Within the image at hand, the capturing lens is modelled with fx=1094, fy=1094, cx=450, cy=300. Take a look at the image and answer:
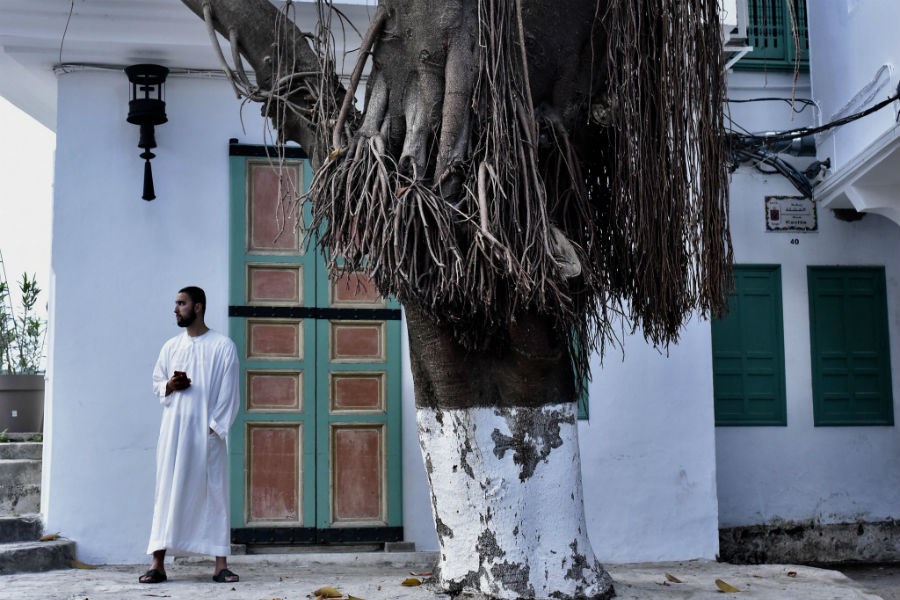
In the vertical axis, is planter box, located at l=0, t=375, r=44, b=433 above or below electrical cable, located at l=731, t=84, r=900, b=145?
below

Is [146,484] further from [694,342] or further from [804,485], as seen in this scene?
[804,485]

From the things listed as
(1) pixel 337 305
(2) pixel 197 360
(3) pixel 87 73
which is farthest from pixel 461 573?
(3) pixel 87 73

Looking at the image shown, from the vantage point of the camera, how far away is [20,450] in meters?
7.50

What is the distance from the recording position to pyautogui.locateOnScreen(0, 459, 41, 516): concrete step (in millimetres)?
7199

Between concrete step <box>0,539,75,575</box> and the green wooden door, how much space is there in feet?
3.39

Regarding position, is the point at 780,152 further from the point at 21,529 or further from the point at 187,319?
the point at 21,529

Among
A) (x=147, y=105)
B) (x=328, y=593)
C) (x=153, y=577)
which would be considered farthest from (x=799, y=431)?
(x=147, y=105)

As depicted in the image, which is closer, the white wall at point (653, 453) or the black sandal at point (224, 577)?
the black sandal at point (224, 577)

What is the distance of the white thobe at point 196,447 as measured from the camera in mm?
5891

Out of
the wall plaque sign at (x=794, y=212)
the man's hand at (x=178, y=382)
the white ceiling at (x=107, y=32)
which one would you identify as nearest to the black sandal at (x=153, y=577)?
the man's hand at (x=178, y=382)

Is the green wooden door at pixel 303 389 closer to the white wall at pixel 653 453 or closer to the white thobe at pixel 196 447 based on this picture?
the white thobe at pixel 196 447

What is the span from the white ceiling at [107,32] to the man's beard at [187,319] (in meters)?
1.88

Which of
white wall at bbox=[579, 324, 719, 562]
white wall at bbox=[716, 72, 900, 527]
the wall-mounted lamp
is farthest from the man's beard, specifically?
white wall at bbox=[716, 72, 900, 527]

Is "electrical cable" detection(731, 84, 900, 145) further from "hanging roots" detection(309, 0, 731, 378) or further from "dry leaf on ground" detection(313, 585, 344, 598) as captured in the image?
"dry leaf on ground" detection(313, 585, 344, 598)
